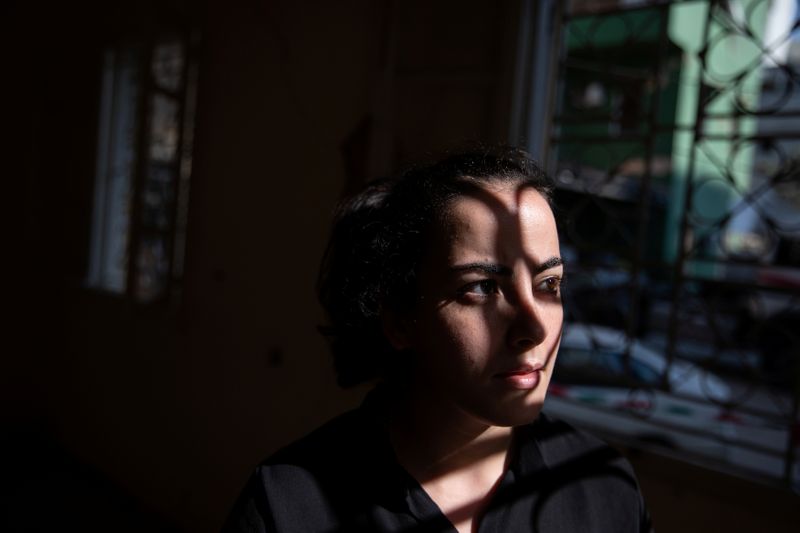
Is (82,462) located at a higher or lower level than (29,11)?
lower

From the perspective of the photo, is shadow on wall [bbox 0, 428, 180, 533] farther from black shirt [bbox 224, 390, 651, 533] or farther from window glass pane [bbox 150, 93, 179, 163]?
black shirt [bbox 224, 390, 651, 533]

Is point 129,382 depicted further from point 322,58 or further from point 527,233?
point 527,233

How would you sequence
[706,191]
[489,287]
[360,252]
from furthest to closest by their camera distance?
[706,191]
[360,252]
[489,287]

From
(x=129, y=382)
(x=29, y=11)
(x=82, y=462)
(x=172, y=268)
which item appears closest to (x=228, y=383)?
(x=172, y=268)

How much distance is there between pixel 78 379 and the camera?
3.79 metres

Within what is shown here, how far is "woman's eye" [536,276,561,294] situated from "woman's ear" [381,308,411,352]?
0.22 metres

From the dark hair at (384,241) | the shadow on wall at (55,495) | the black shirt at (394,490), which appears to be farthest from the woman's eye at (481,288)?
the shadow on wall at (55,495)

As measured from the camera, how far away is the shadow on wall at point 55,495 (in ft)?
10.1

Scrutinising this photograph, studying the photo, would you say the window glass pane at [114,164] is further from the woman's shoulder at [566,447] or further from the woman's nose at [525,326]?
the woman's nose at [525,326]

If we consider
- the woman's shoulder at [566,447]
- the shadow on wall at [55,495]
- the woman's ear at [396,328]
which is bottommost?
the shadow on wall at [55,495]

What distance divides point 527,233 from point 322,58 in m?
1.66

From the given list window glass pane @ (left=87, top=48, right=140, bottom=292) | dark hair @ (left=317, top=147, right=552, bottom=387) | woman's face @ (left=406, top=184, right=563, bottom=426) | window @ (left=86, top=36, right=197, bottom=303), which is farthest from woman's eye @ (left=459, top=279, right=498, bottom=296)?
window glass pane @ (left=87, top=48, right=140, bottom=292)

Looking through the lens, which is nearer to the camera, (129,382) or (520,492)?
(520,492)

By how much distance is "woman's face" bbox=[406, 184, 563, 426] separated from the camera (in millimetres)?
933
